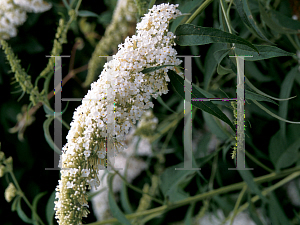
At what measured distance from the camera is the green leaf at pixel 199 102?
0.32 m

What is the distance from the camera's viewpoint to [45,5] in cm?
80

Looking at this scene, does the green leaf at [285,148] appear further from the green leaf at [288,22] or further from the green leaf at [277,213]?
the green leaf at [288,22]

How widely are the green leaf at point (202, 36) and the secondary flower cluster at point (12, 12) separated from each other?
1.91 ft

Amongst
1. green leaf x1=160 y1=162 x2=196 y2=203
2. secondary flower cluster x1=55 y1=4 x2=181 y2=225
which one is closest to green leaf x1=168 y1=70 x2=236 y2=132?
secondary flower cluster x1=55 y1=4 x2=181 y2=225

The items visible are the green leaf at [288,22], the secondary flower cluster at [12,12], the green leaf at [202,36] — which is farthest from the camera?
the secondary flower cluster at [12,12]

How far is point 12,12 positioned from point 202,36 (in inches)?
25.5

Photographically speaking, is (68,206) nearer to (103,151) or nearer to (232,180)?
(103,151)

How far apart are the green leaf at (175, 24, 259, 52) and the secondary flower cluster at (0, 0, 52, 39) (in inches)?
22.9

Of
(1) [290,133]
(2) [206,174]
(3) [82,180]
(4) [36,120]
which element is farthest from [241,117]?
(4) [36,120]

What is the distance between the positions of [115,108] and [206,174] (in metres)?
0.57

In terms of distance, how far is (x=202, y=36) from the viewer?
32 centimetres

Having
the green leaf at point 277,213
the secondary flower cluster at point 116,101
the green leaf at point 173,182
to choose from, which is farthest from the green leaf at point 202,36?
the green leaf at point 277,213

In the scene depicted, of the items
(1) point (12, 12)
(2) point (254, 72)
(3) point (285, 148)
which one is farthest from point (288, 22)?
(1) point (12, 12)

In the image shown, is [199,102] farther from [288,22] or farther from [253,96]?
[288,22]
